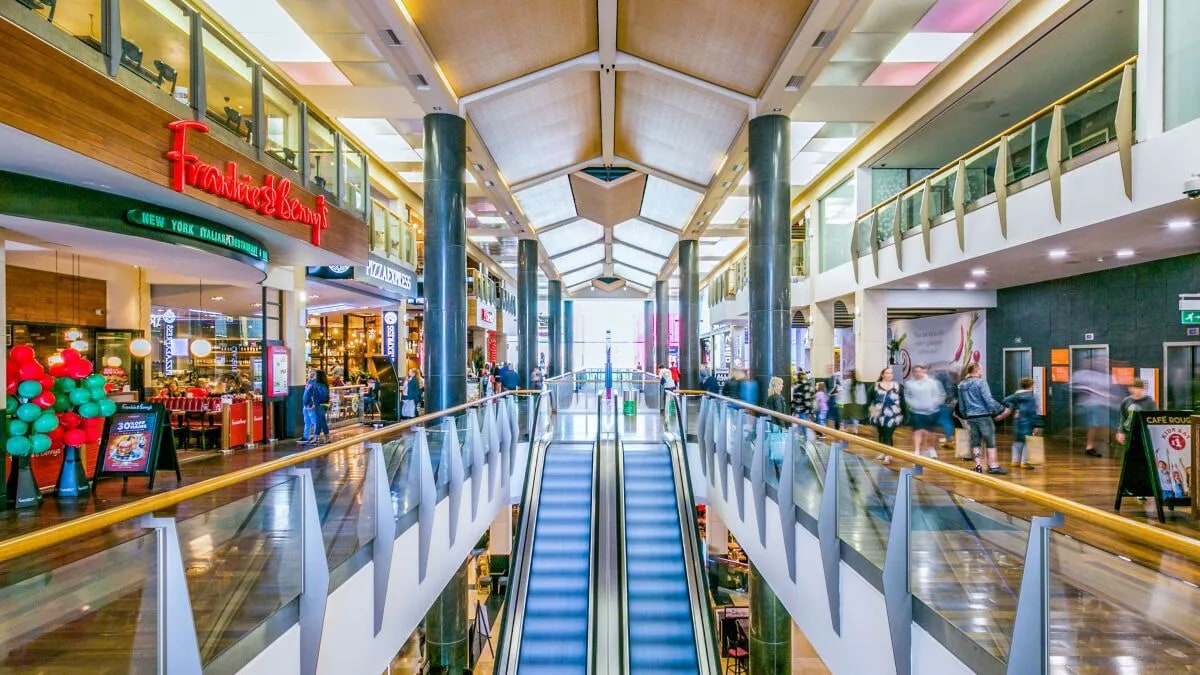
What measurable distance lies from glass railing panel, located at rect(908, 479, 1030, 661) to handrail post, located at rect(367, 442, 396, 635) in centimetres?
350

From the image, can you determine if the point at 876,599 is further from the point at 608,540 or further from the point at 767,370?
the point at 767,370

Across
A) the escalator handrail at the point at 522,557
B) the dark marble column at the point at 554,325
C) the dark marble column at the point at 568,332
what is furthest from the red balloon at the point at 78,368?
the dark marble column at the point at 568,332

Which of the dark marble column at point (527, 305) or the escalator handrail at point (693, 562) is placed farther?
the dark marble column at point (527, 305)

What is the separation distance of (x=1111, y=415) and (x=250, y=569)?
12.9 meters

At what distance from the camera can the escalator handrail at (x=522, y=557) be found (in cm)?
749

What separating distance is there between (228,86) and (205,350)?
665cm

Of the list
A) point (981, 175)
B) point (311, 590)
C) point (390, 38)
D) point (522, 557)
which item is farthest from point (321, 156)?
point (981, 175)

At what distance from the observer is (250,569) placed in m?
3.29

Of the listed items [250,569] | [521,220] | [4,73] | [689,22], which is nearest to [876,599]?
[250,569]

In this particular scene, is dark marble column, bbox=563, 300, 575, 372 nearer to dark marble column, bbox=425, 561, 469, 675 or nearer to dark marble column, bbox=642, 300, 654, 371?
dark marble column, bbox=642, 300, 654, 371

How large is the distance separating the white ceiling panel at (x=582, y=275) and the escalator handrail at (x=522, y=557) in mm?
22837

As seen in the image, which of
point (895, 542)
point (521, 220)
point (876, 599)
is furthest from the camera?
point (521, 220)

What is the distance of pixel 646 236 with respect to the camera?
→ 2528 centimetres

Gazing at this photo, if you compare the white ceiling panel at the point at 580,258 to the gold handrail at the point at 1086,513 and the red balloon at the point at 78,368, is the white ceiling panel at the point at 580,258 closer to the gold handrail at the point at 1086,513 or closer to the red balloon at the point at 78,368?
the red balloon at the point at 78,368
